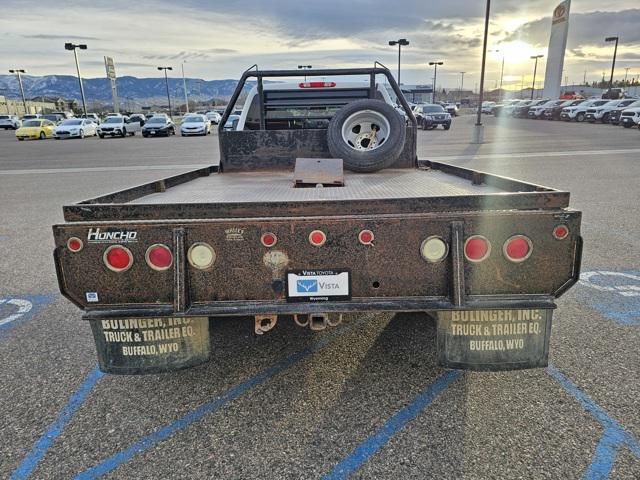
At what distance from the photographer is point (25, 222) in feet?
25.7

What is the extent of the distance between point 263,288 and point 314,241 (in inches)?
15.3

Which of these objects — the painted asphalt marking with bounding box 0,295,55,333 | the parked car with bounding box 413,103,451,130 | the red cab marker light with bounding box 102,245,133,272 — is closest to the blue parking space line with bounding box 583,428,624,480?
the red cab marker light with bounding box 102,245,133,272

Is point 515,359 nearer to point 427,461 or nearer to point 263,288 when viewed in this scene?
point 427,461

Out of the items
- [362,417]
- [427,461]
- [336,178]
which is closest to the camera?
[427,461]

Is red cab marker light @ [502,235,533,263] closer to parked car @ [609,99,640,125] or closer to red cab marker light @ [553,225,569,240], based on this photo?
red cab marker light @ [553,225,569,240]

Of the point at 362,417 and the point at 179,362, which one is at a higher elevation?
the point at 179,362

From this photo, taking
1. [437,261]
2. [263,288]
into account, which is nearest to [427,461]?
[437,261]

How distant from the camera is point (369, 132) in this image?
4.37m

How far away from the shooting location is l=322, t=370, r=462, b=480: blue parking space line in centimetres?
223

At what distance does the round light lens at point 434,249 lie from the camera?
2416 millimetres

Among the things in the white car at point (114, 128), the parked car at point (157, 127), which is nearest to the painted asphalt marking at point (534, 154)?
the parked car at point (157, 127)

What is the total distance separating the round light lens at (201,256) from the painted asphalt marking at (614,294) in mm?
3304

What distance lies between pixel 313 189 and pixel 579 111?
40824 millimetres

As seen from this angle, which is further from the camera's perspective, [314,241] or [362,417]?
[362,417]
